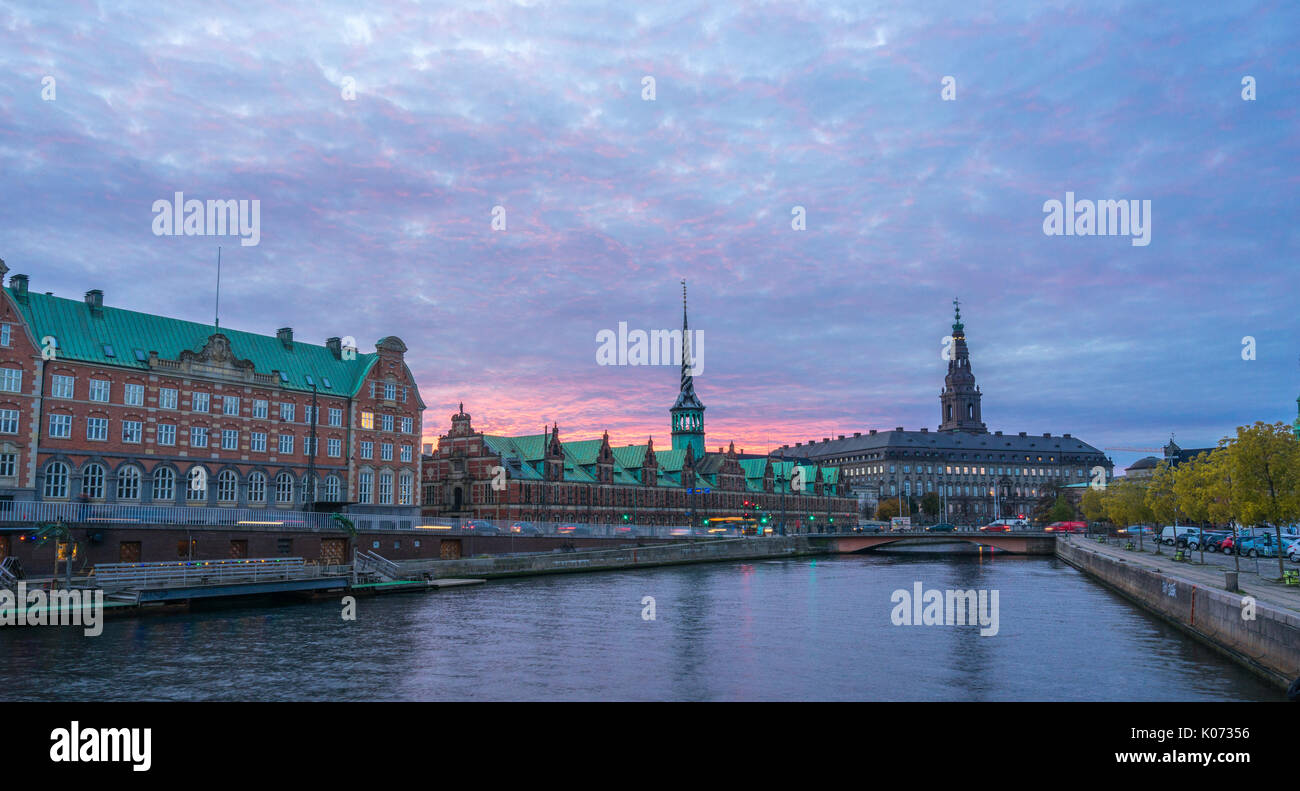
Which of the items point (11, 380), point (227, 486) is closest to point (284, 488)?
point (227, 486)

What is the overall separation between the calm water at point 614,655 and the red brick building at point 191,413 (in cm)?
2182

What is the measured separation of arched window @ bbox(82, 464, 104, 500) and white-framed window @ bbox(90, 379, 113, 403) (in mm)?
4815

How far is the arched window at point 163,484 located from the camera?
70.0m

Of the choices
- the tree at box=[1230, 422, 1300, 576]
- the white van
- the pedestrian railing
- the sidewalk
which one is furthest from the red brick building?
the white van

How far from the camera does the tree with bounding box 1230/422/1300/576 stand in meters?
46.9

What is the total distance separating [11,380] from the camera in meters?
62.5

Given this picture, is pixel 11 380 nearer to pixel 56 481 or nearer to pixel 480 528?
pixel 56 481

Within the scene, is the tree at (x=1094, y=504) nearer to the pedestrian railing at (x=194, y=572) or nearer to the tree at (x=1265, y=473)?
the tree at (x=1265, y=473)

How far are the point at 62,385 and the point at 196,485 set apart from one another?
467 inches

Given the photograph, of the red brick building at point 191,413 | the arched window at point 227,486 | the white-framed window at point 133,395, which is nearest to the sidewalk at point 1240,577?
the red brick building at point 191,413

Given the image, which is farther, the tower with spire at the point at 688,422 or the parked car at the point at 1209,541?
the tower with spire at the point at 688,422
